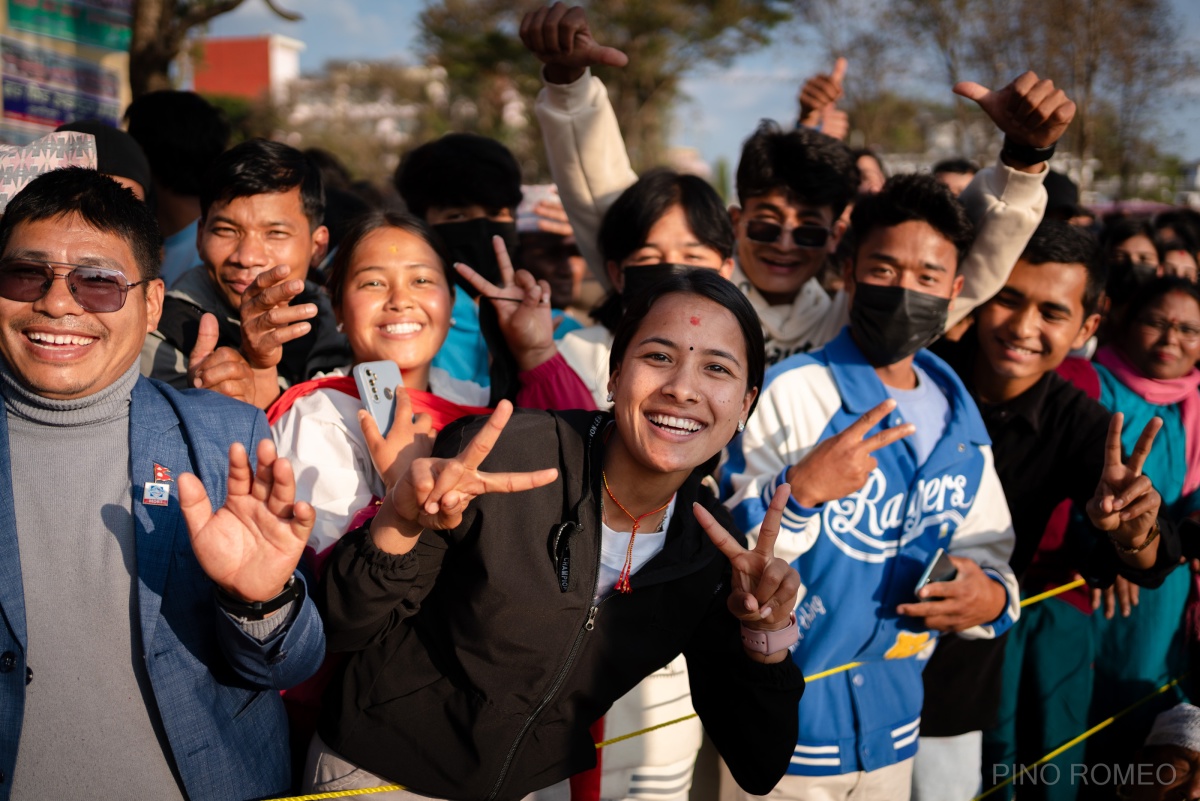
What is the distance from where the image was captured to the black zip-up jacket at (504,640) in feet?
6.45

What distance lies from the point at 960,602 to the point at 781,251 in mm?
1482

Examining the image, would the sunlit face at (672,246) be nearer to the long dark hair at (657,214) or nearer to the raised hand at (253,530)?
the long dark hair at (657,214)

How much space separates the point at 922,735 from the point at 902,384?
3.85 feet

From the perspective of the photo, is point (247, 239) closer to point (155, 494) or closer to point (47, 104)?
point (155, 494)

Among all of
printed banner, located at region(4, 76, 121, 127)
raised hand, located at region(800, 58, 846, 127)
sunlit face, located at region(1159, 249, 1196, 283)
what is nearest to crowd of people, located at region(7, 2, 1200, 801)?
raised hand, located at region(800, 58, 846, 127)

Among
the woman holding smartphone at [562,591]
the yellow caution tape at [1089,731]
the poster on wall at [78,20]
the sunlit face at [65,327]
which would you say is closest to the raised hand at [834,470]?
the woman holding smartphone at [562,591]

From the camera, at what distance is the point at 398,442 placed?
2.17m

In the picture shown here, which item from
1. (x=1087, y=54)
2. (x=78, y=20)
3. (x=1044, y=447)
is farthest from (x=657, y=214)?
(x=1087, y=54)

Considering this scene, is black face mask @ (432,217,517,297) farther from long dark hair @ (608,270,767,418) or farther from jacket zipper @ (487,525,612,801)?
jacket zipper @ (487,525,612,801)

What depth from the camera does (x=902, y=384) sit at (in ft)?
10.3

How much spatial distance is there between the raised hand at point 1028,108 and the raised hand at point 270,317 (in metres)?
2.18

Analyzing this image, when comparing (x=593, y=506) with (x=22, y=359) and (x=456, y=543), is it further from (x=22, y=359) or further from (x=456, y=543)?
(x=22, y=359)

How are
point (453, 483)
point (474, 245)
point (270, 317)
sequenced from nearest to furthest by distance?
point (453, 483), point (270, 317), point (474, 245)

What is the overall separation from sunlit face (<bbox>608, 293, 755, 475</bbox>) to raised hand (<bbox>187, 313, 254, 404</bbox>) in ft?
3.51
